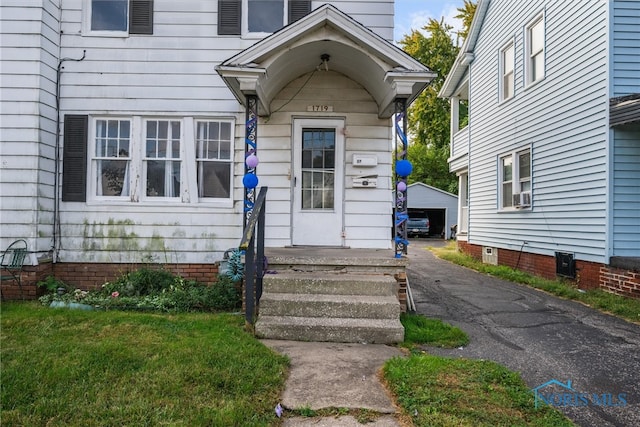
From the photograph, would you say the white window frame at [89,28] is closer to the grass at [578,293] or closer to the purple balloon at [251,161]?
the purple balloon at [251,161]

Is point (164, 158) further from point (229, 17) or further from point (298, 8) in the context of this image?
point (298, 8)

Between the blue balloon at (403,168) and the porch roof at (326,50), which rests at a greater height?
the porch roof at (326,50)

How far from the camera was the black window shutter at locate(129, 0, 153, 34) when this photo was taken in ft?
21.3

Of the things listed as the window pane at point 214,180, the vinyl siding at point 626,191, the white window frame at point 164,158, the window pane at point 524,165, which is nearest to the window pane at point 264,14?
the white window frame at point 164,158

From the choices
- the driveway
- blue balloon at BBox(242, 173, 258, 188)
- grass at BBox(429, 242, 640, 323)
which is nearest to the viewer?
the driveway

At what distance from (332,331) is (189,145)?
3950 millimetres

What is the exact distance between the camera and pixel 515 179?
33.0 ft

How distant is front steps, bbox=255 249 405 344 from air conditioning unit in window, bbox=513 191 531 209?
578 cm

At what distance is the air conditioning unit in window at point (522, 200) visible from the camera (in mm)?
9375

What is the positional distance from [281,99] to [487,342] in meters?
4.61

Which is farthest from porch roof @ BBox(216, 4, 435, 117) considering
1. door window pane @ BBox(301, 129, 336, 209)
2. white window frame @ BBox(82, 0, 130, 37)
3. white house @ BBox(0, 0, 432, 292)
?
Result: white window frame @ BBox(82, 0, 130, 37)

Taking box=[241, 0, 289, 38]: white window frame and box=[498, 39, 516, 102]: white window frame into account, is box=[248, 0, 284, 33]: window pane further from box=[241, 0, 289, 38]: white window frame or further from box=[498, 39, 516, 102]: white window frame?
box=[498, 39, 516, 102]: white window frame

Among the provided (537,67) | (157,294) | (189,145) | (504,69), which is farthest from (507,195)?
(157,294)

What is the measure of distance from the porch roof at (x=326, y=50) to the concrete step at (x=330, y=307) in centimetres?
269
